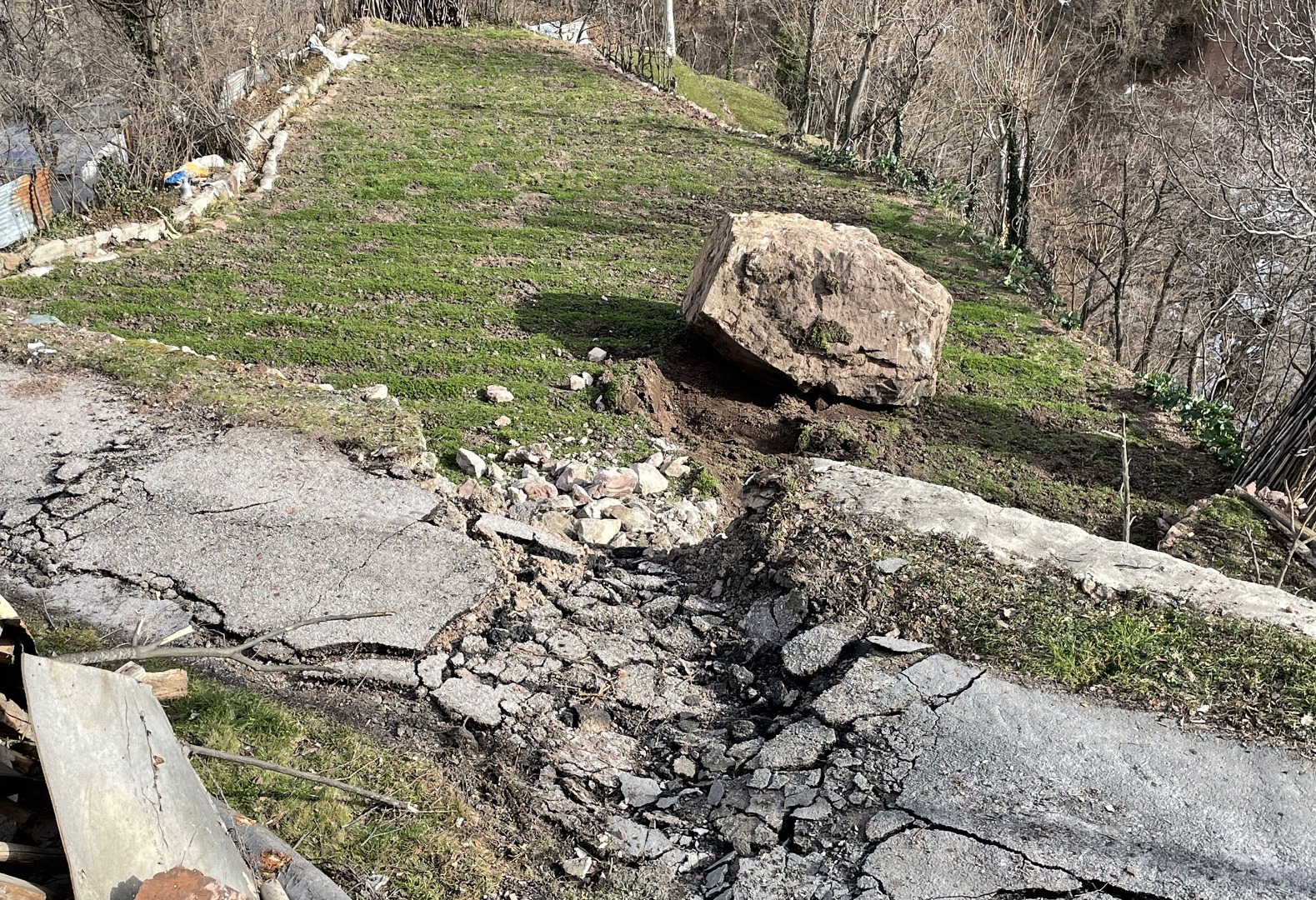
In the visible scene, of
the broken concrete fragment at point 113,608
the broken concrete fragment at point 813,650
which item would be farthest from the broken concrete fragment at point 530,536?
the broken concrete fragment at point 113,608

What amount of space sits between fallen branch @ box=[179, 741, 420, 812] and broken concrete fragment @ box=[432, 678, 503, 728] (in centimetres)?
52

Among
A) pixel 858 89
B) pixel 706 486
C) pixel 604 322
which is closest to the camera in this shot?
pixel 706 486

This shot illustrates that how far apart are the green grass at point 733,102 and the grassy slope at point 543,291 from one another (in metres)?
5.19

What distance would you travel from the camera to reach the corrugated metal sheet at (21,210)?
30.3 ft

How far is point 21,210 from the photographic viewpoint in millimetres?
9461

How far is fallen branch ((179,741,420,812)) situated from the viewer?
3.08 m

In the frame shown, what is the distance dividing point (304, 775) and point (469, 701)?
0.86 meters

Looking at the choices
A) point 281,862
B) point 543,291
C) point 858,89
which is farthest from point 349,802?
point 858,89

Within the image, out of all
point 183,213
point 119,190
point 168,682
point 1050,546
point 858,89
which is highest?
point 858,89

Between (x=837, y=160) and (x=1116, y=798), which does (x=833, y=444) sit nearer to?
(x=1116, y=798)

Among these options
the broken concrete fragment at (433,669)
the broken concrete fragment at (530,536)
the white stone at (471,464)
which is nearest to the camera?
the broken concrete fragment at (433,669)

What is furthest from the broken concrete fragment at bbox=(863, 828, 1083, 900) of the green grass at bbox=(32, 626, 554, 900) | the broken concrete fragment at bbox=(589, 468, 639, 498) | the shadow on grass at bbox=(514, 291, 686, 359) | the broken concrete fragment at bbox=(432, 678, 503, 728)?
the shadow on grass at bbox=(514, 291, 686, 359)

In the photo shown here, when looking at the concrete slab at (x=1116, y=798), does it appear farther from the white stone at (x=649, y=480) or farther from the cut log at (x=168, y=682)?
the white stone at (x=649, y=480)

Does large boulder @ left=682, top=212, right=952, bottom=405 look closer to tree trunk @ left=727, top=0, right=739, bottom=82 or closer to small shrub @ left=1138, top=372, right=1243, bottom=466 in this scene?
small shrub @ left=1138, top=372, right=1243, bottom=466
